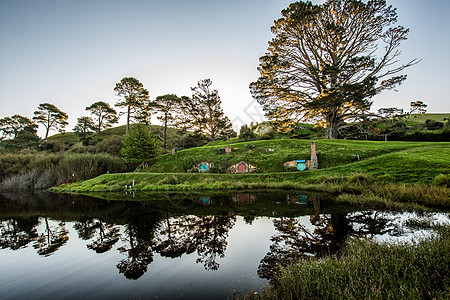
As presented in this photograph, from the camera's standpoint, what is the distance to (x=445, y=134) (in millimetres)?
29734

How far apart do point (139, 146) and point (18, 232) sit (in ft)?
82.1

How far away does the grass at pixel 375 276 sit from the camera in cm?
305

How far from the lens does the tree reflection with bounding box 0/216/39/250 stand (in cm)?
804

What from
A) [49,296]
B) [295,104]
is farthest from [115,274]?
[295,104]

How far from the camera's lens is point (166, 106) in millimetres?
51438

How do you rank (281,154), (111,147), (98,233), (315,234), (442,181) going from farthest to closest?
(111,147)
(281,154)
(442,181)
(98,233)
(315,234)

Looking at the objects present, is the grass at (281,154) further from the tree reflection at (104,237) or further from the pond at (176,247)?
the tree reflection at (104,237)

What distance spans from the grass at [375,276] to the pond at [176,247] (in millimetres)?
986

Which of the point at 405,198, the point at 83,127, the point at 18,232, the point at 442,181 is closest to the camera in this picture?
the point at 18,232

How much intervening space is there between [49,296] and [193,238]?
4100mm

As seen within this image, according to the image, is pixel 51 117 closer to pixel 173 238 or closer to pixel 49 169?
pixel 49 169

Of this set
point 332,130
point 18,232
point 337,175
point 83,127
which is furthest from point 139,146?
point 83,127

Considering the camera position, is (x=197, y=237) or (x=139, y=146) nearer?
(x=197, y=237)

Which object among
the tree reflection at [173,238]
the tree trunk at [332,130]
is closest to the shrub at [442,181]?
the tree reflection at [173,238]
